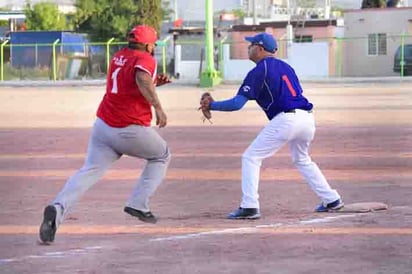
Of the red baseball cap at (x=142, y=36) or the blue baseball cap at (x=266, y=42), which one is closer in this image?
the red baseball cap at (x=142, y=36)

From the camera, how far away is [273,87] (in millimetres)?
9680

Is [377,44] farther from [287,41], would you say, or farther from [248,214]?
[248,214]

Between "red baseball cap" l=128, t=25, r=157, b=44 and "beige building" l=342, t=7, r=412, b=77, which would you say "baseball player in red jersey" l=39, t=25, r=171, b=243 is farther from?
"beige building" l=342, t=7, r=412, b=77

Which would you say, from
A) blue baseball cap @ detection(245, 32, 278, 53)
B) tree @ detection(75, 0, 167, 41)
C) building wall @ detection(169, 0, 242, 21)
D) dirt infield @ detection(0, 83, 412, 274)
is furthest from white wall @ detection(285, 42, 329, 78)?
blue baseball cap @ detection(245, 32, 278, 53)

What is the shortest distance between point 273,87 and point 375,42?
52.5 meters

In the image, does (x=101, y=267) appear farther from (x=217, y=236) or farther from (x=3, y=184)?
(x=3, y=184)

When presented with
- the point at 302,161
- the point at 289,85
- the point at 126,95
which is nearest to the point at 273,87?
the point at 289,85

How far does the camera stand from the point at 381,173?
541 inches

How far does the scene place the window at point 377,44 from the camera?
200 ft

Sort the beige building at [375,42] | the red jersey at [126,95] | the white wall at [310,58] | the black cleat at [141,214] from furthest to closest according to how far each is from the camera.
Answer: the beige building at [375,42]
the white wall at [310,58]
the black cleat at [141,214]
the red jersey at [126,95]

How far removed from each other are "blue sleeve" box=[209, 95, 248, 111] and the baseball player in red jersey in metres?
0.72

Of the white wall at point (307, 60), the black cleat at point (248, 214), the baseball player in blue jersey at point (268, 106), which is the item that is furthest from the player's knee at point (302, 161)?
the white wall at point (307, 60)

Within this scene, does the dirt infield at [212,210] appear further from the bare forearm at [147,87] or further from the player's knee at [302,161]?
the bare forearm at [147,87]

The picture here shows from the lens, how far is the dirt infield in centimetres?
800
